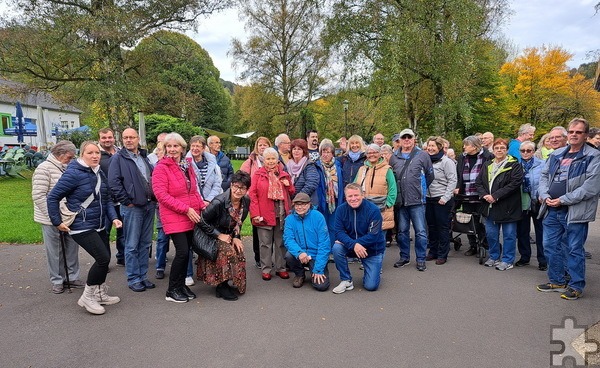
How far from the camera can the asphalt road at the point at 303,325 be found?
3162mm

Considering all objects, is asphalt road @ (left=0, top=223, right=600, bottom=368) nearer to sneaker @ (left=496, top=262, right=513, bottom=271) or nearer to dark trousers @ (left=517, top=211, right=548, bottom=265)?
sneaker @ (left=496, top=262, right=513, bottom=271)

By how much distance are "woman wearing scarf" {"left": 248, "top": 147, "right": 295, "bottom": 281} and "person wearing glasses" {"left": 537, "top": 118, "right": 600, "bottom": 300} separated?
3457 mm

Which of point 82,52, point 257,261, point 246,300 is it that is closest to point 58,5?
point 82,52

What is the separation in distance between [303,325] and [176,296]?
5.45ft

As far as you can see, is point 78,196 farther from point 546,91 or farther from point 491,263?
point 546,91

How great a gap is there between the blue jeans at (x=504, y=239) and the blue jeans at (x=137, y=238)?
16.7 feet

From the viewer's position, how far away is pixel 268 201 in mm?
5238

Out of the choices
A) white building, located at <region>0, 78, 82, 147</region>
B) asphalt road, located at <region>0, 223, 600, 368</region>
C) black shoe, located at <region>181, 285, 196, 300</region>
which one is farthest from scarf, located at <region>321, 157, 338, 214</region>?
white building, located at <region>0, 78, 82, 147</region>

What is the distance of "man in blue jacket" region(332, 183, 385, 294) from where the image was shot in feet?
15.6

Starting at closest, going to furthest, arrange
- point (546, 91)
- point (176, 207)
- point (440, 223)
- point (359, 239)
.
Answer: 1. point (176, 207)
2. point (359, 239)
3. point (440, 223)
4. point (546, 91)

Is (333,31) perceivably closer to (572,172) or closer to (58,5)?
(58,5)

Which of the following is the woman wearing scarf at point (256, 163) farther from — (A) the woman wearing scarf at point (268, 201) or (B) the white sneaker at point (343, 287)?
(B) the white sneaker at point (343, 287)

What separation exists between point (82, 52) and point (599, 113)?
3428 cm

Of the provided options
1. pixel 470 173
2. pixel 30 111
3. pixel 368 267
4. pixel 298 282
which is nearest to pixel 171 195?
pixel 298 282
